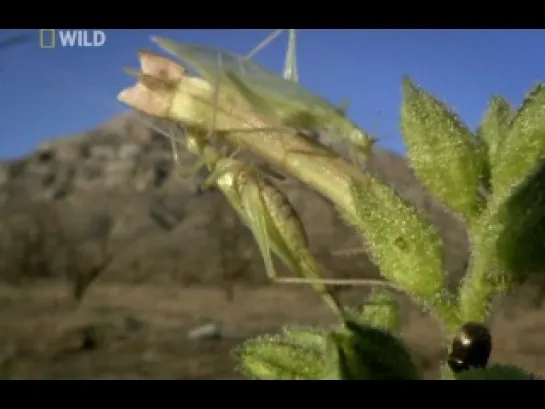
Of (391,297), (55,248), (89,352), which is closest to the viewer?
(391,297)

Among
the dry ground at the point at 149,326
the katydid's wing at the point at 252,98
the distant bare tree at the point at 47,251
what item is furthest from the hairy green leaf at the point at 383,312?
the distant bare tree at the point at 47,251

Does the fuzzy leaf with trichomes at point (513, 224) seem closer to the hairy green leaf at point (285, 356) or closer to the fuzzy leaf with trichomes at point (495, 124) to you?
the fuzzy leaf with trichomes at point (495, 124)

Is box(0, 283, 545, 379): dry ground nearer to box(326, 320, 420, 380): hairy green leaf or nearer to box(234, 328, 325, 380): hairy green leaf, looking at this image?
box(234, 328, 325, 380): hairy green leaf

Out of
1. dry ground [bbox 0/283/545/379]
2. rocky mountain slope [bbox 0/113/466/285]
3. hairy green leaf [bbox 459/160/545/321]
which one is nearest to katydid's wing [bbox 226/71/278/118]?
hairy green leaf [bbox 459/160/545/321]

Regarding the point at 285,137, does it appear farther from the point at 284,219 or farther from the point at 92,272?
the point at 92,272
